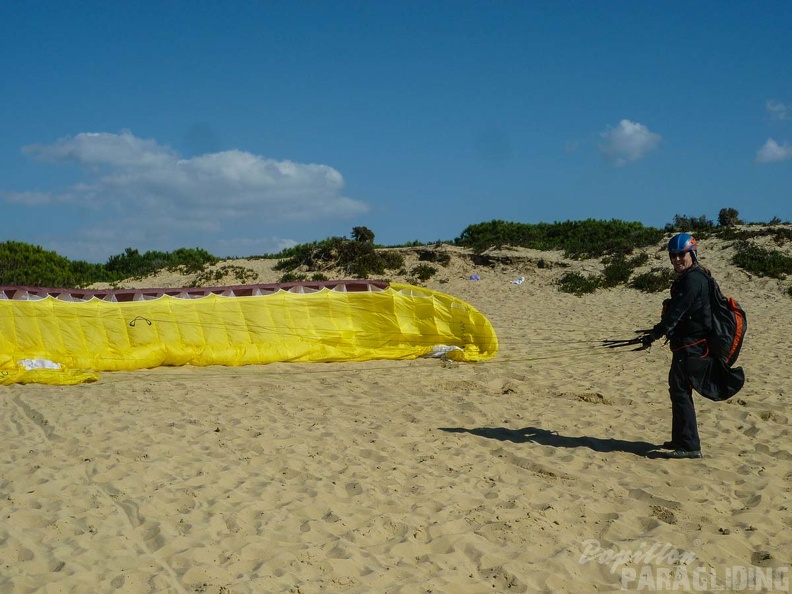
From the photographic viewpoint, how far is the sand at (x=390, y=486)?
430 cm

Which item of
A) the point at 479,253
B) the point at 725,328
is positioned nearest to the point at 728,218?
the point at 479,253

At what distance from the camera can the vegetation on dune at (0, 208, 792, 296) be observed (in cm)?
2073

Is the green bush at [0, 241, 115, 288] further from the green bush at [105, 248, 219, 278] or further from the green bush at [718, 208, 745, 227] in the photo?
the green bush at [718, 208, 745, 227]

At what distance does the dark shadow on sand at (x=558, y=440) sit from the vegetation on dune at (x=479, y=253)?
13.3 metres

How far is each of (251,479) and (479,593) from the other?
250 cm

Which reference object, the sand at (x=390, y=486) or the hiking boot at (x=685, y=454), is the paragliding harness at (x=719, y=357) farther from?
the sand at (x=390, y=486)

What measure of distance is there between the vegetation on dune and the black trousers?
1361 centimetres

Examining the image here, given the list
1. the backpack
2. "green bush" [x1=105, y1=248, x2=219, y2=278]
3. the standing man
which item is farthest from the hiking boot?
"green bush" [x1=105, y1=248, x2=219, y2=278]

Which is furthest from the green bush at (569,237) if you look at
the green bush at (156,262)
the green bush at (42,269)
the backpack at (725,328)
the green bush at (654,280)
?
the backpack at (725,328)

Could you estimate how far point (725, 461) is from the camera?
20.6ft

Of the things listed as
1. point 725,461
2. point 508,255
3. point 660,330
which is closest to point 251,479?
point 660,330

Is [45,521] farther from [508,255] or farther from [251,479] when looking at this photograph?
[508,255]

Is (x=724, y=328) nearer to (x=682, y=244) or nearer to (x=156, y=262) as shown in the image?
(x=682, y=244)

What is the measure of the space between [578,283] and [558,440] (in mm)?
14599
